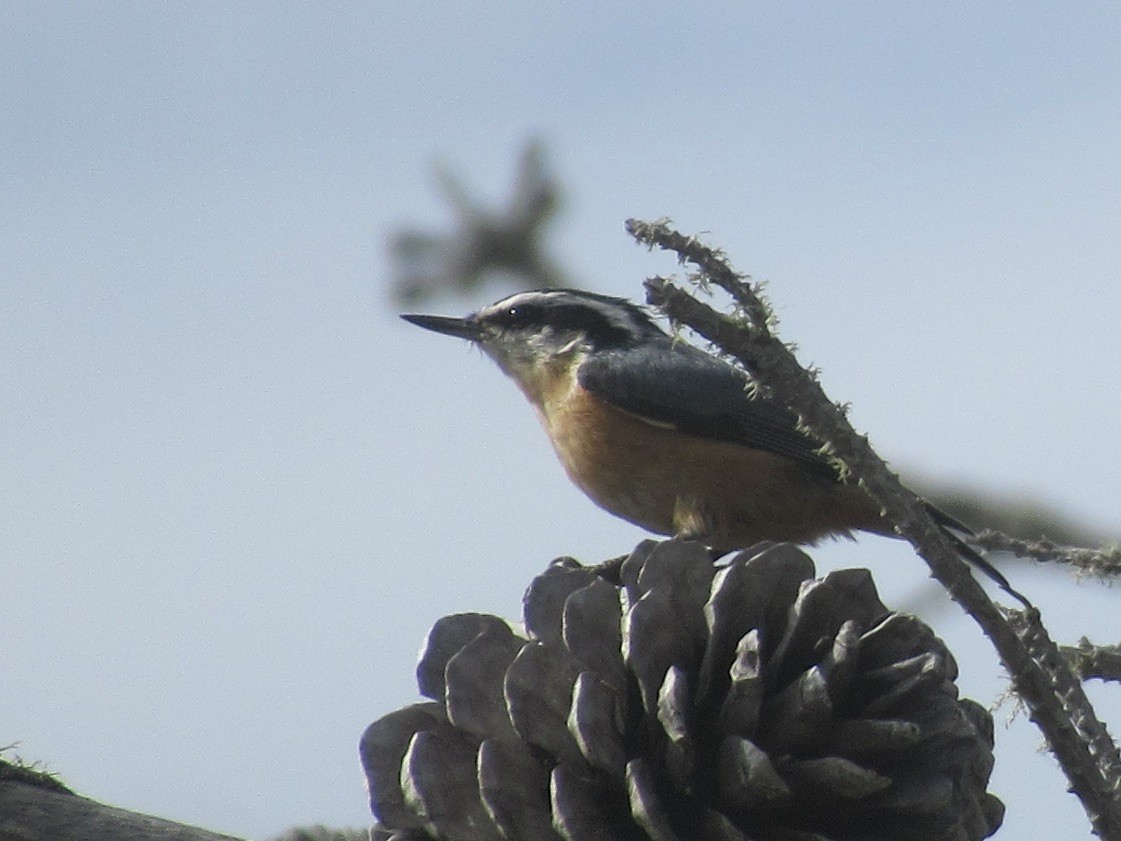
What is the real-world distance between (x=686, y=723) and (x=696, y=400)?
2.67 metres

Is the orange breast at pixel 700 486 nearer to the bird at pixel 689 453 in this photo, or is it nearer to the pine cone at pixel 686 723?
the bird at pixel 689 453

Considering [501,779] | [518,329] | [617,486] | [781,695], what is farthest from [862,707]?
[518,329]

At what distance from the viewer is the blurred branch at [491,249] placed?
14.5 feet

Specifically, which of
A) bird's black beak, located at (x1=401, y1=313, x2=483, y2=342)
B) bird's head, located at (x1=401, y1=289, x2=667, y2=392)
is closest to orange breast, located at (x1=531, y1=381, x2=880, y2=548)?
bird's head, located at (x1=401, y1=289, x2=667, y2=392)

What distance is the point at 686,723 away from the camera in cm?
186

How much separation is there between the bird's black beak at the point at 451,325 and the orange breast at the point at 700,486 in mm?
822

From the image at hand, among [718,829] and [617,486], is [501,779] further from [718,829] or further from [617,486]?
[617,486]

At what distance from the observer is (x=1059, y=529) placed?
4.26 metres

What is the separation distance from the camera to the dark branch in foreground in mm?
1665

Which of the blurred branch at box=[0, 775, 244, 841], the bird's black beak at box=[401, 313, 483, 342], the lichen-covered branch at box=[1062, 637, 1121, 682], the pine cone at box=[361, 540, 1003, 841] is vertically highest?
the bird's black beak at box=[401, 313, 483, 342]

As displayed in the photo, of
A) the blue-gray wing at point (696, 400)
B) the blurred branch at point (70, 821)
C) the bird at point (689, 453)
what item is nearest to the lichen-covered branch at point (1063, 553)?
the blurred branch at point (70, 821)

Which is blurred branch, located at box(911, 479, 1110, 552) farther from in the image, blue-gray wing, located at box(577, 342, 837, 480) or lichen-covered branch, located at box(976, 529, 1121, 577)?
lichen-covered branch, located at box(976, 529, 1121, 577)

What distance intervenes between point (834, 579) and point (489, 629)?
0.47 m

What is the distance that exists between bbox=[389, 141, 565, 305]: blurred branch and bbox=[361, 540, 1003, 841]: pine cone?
8.14 ft
